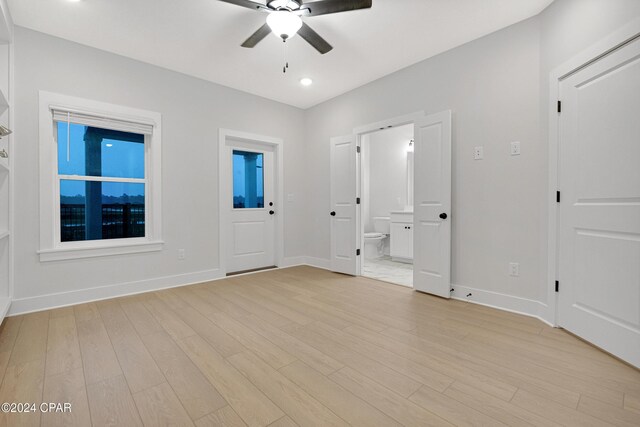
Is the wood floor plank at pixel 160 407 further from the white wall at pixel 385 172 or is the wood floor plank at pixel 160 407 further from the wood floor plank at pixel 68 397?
the white wall at pixel 385 172

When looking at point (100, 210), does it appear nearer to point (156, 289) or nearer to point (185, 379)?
point (156, 289)

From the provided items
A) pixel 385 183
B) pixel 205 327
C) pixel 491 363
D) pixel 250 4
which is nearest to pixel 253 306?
pixel 205 327

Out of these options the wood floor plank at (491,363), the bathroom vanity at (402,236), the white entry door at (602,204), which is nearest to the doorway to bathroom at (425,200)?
the white entry door at (602,204)

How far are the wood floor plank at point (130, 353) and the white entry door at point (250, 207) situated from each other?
179 cm

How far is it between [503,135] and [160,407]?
3382 millimetres

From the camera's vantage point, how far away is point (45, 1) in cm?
239

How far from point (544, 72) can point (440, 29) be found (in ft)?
3.29

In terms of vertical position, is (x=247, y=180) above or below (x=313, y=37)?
below

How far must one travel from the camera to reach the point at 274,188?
4.77 metres

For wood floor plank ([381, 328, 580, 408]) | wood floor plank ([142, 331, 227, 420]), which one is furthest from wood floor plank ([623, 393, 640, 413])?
wood floor plank ([142, 331, 227, 420])

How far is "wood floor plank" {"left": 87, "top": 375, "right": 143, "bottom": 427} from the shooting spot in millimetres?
1342

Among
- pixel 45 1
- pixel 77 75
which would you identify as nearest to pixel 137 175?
pixel 77 75

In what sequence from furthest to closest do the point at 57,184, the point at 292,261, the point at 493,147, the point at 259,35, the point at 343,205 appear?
the point at 292,261 → the point at 343,205 → the point at 57,184 → the point at 493,147 → the point at 259,35

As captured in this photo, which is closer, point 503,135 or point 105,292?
point 503,135
